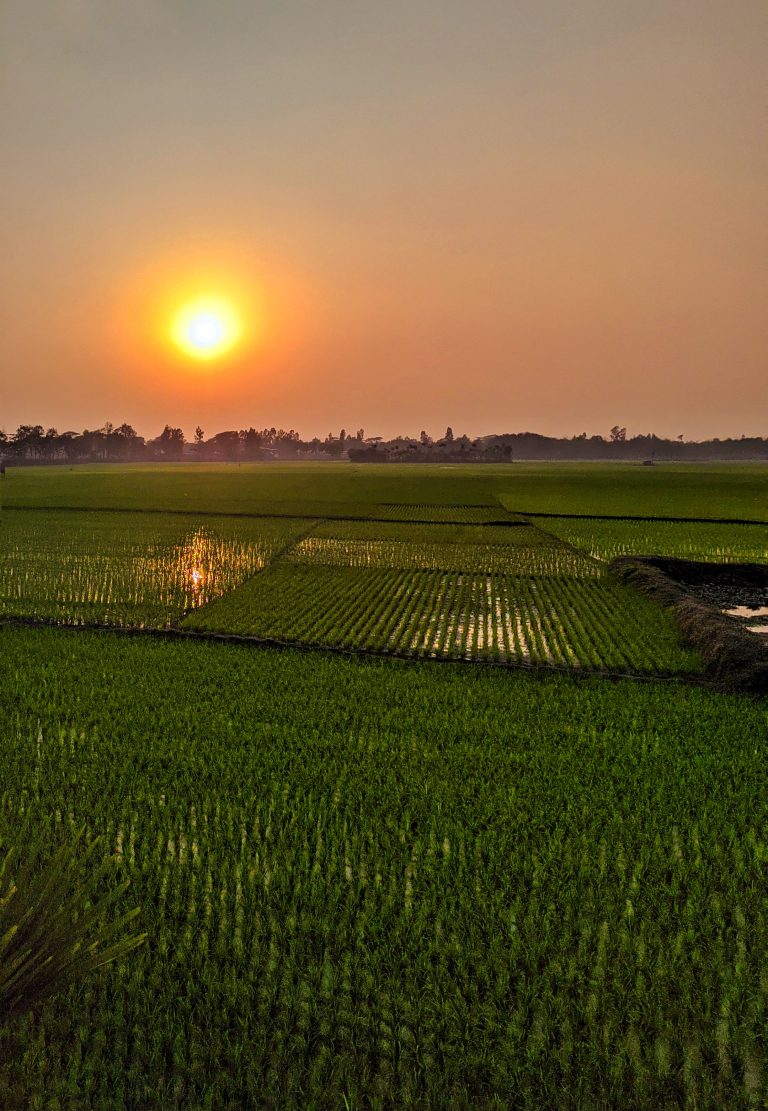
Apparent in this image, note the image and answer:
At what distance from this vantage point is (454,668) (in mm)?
7914

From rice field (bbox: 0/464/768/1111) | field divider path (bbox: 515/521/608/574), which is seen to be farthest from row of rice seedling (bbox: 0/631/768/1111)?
field divider path (bbox: 515/521/608/574)

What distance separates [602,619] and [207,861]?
8426mm

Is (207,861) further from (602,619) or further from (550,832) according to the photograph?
(602,619)

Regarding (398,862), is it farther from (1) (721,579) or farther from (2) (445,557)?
(1) (721,579)

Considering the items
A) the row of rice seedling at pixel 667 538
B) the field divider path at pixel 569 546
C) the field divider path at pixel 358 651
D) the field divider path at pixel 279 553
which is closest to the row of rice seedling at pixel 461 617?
the field divider path at pixel 358 651

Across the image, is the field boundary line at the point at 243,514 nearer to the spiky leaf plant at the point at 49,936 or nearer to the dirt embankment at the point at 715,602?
the dirt embankment at the point at 715,602

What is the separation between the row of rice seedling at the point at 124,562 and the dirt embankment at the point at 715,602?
8.85 metres

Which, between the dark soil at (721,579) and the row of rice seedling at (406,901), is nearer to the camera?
the row of rice seedling at (406,901)

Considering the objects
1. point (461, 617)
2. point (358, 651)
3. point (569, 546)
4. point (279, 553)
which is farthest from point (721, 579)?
point (279, 553)

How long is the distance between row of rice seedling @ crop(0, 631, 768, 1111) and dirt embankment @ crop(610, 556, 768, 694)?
1.19m

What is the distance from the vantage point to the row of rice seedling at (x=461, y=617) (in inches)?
340

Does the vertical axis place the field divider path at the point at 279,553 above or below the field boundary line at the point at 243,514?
below

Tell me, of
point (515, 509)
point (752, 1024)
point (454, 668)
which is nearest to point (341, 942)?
point (752, 1024)

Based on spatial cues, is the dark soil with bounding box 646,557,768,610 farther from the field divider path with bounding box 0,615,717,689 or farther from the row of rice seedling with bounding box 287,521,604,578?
the field divider path with bounding box 0,615,717,689
